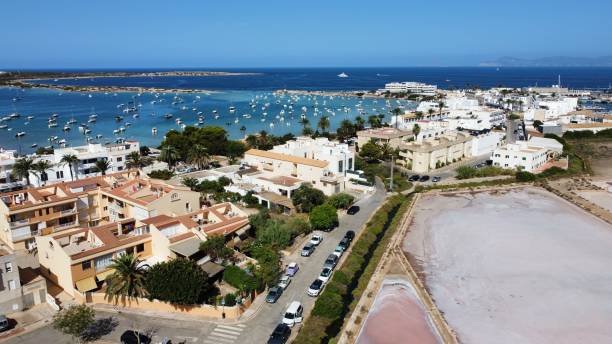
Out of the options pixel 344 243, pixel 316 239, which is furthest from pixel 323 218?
pixel 344 243

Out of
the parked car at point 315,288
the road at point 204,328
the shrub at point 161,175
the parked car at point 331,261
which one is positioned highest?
the shrub at point 161,175

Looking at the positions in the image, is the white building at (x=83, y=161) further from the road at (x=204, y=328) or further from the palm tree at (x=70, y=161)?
the road at (x=204, y=328)

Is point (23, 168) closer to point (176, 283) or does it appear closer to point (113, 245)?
point (113, 245)

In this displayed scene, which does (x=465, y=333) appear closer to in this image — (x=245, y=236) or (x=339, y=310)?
(x=339, y=310)

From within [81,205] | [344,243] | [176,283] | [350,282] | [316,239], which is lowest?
[350,282]

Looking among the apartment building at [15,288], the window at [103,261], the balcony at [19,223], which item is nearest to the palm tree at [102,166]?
the balcony at [19,223]

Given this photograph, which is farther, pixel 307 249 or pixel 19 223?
pixel 19 223

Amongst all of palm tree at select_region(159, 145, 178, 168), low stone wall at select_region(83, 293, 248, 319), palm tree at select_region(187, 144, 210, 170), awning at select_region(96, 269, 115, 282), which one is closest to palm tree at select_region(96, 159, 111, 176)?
palm tree at select_region(159, 145, 178, 168)

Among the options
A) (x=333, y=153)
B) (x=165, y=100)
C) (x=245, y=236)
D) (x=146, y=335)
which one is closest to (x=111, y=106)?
(x=165, y=100)
